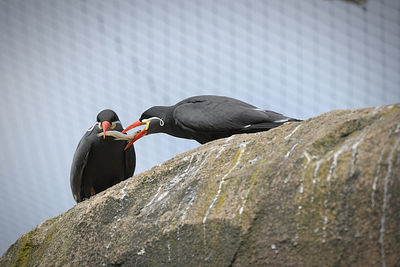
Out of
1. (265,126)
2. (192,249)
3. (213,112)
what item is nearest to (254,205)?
(192,249)

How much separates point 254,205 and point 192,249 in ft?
1.82

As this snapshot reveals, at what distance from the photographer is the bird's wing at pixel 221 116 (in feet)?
16.6

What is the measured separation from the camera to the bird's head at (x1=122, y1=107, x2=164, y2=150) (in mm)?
6188

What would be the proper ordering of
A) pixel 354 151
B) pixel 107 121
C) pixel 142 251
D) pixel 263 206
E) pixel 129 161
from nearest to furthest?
1. pixel 354 151
2. pixel 263 206
3. pixel 142 251
4. pixel 107 121
5. pixel 129 161

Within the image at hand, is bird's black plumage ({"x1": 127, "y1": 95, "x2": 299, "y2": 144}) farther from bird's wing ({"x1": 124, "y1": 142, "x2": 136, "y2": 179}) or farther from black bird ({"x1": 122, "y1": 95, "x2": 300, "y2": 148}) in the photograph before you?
bird's wing ({"x1": 124, "y1": 142, "x2": 136, "y2": 179})

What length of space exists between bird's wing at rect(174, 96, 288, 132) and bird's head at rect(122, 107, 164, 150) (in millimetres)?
567

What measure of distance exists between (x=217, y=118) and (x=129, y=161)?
174cm

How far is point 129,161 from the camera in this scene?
21.2 feet

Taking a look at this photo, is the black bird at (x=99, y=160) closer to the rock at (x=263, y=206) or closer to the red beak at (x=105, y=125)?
the red beak at (x=105, y=125)

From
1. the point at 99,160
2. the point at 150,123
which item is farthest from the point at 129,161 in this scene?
the point at 150,123

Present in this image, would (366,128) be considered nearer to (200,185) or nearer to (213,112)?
(200,185)

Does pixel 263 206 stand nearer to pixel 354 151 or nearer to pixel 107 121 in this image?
pixel 354 151

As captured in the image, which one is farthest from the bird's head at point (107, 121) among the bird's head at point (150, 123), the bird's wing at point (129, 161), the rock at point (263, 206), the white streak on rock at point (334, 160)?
the white streak on rock at point (334, 160)

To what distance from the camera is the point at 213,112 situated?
5336 millimetres
